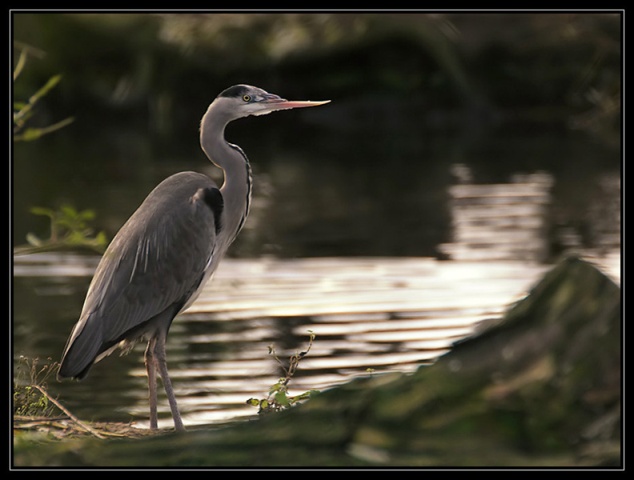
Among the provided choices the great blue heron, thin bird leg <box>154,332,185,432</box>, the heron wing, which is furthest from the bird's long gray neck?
thin bird leg <box>154,332,185,432</box>

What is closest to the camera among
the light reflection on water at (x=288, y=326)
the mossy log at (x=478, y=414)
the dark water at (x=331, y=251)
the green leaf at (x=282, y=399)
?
the mossy log at (x=478, y=414)

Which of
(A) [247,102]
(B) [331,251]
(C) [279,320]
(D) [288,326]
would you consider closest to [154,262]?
(A) [247,102]

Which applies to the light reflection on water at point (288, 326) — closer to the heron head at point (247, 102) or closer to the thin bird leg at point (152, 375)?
the thin bird leg at point (152, 375)

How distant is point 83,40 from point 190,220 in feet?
86.8

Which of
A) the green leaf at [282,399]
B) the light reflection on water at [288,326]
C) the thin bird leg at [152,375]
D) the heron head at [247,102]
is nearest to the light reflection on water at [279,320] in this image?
the light reflection on water at [288,326]

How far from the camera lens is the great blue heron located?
7.05 m

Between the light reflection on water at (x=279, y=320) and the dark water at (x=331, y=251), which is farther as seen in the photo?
the dark water at (x=331, y=251)

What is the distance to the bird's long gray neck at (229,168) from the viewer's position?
7.75 meters

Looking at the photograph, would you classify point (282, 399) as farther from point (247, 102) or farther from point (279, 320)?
point (279, 320)

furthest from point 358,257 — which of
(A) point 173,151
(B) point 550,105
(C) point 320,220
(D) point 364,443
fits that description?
(B) point 550,105

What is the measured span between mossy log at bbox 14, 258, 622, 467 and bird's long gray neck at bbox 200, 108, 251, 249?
2453mm

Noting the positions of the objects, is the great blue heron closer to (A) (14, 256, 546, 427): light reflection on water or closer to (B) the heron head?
(B) the heron head

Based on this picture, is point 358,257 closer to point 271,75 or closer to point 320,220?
point 320,220

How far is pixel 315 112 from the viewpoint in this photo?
35625mm
